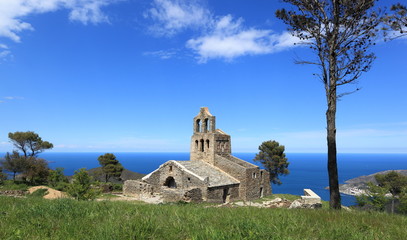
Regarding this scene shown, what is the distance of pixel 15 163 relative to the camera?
36125mm

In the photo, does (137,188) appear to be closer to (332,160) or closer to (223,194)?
(223,194)

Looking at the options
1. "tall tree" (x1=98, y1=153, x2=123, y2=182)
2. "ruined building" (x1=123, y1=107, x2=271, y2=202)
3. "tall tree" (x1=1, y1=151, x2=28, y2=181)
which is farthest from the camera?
"tall tree" (x1=98, y1=153, x2=123, y2=182)

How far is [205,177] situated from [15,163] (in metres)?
29.9

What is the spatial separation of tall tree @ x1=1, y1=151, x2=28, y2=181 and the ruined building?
707 inches

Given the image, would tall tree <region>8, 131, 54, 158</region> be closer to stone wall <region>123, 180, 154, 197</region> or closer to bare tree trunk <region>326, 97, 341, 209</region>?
stone wall <region>123, 180, 154, 197</region>

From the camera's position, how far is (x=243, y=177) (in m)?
30.2

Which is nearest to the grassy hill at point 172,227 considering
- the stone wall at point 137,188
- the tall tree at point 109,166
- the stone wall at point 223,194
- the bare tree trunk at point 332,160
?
the bare tree trunk at point 332,160

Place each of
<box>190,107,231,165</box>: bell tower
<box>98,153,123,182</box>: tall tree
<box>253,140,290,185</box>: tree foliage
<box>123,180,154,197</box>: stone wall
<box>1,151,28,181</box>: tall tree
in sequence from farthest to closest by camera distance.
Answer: <box>98,153,123,182</box>: tall tree < <box>253,140,290,185</box>: tree foliage < <box>1,151,28,181</box>: tall tree < <box>190,107,231,165</box>: bell tower < <box>123,180,154,197</box>: stone wall

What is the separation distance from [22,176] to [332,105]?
140 feet

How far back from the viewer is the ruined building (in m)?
25.9

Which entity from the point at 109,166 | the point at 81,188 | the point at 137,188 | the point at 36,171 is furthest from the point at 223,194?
the point at 36,171

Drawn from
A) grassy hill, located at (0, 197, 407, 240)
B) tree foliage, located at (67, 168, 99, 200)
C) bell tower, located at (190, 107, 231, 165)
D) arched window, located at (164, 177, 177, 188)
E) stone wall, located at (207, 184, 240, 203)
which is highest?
bell tower, located at (190, 107, 231, 165)

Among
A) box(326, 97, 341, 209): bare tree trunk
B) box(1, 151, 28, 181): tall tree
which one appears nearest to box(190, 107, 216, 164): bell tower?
box(326, 97, 341, 209): bare tree trunk

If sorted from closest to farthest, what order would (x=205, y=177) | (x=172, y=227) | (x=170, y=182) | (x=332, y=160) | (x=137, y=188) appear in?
(x=172, y=227) < (x=332, y=160) < (x=205, y=177) < (x=137, y=188) < (x=170, y=182)
